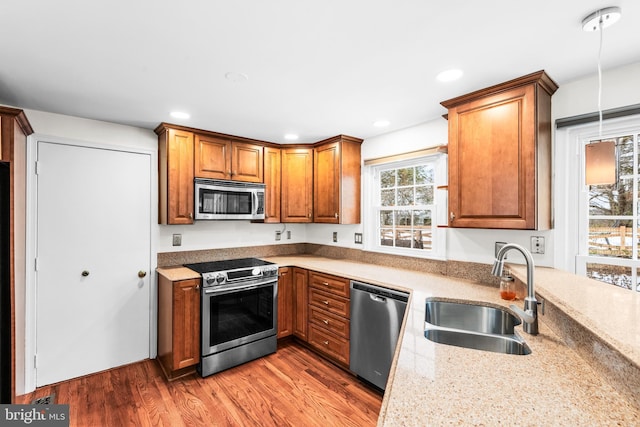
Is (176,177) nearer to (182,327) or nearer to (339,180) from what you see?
(182,327)

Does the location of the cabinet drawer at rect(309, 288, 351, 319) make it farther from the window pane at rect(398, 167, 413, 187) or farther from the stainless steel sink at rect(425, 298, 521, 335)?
the window pane at rect(398, 167, 413, 187)

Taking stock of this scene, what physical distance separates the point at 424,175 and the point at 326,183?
1074 mm

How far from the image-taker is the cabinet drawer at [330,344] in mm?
2720

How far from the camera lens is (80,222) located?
8.71 feet

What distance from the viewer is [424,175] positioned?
297 cm

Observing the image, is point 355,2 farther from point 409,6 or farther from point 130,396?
point 130,396

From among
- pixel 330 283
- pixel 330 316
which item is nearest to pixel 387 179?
pixel 330 283

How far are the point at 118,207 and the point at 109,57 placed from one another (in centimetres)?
159

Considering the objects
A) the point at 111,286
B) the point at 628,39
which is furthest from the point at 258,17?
the point at 111,286

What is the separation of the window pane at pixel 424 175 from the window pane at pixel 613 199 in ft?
3.87

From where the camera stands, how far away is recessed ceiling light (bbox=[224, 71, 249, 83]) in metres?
1.88

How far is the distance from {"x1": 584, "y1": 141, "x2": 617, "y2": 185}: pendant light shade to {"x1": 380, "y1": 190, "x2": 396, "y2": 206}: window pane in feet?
6.57

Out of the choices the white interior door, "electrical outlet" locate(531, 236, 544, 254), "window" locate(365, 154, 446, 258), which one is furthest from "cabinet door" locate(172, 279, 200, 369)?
"electrical outlet" locate(531, 236, 544, 254)

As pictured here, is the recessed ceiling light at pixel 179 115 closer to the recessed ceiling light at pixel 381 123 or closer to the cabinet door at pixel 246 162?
the cabinet door at pixel 246 162
